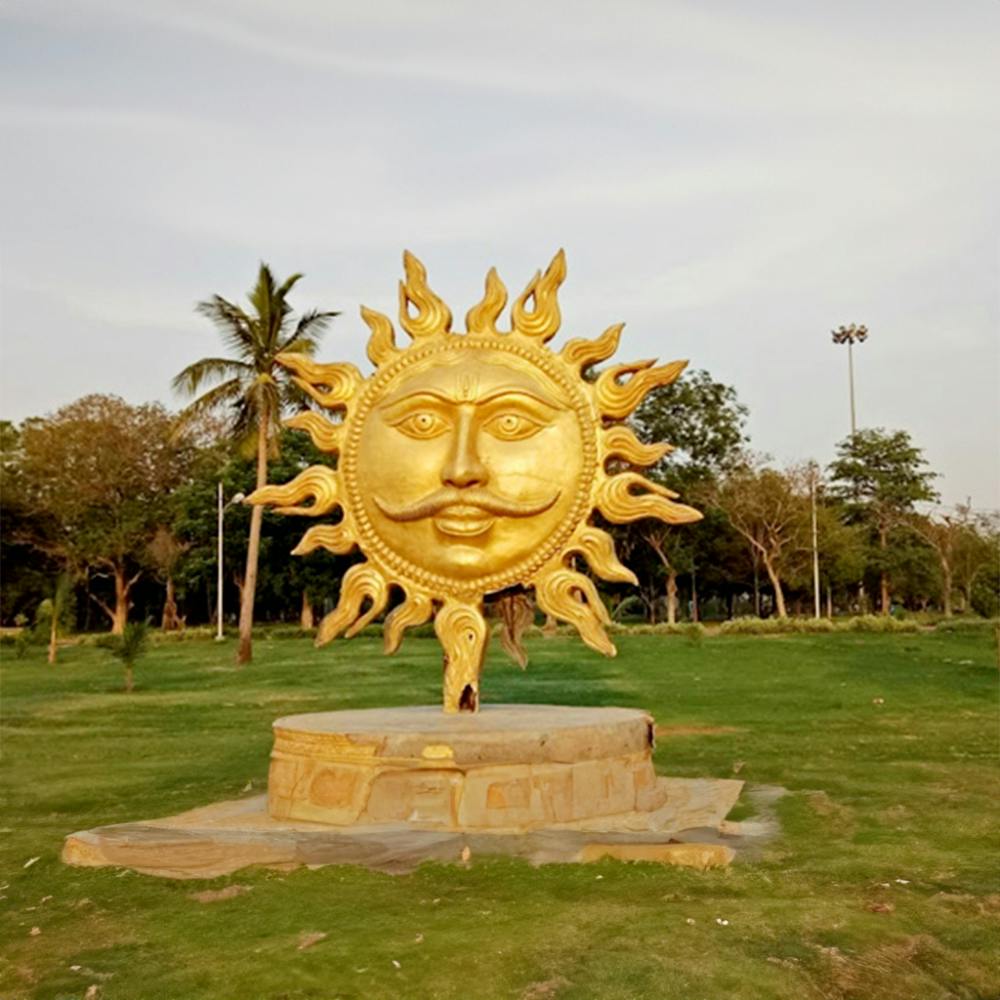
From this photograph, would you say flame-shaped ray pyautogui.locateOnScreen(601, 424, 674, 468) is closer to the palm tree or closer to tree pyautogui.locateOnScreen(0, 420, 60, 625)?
the palm tree

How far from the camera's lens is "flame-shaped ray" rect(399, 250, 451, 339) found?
33.6 ft

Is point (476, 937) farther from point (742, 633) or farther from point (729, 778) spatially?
point (742, 633)

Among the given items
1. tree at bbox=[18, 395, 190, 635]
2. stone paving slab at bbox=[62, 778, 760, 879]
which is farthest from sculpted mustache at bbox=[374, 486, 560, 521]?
tree at bbox=[18, 395, 190, 635]

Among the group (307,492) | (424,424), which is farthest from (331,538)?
(424,424)

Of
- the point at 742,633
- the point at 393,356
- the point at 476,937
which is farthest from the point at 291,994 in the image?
the point at 742,633

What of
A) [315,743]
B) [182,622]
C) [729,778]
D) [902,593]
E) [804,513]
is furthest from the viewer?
[902,593]

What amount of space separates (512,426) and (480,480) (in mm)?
541

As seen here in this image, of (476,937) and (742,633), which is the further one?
(742,633)

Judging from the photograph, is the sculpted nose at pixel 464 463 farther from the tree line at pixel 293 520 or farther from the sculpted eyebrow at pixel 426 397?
the tree line at pixel 293 520

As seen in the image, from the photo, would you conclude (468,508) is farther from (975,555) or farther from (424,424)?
(975,555)

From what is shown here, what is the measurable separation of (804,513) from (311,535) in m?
41.2

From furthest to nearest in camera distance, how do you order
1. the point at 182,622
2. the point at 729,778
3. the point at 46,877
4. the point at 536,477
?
the point at 182,622
the point at 729,778
the point at 536,477
the point at 46,877

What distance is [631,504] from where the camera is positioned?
9672 millimetres

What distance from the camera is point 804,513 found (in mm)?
48656
